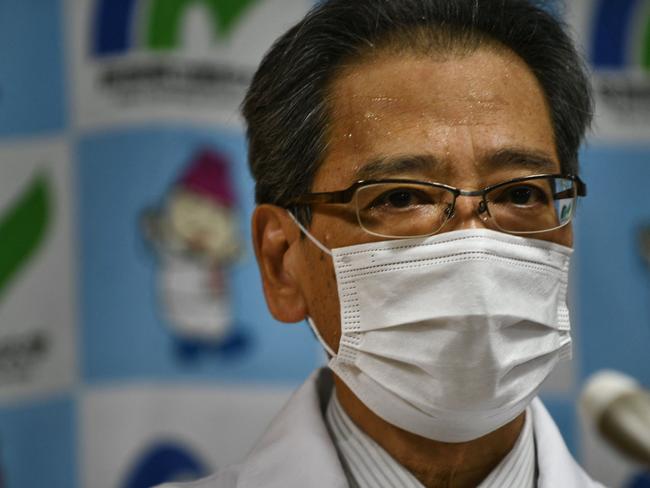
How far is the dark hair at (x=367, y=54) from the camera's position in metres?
1.73

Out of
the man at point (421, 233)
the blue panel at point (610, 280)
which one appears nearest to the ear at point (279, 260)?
the man at point (421, 233)

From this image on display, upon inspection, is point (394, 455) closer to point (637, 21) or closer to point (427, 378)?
point (427, 378)

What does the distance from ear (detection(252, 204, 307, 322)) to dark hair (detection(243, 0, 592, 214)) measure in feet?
0.12

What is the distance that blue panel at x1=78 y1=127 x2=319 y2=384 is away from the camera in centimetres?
293

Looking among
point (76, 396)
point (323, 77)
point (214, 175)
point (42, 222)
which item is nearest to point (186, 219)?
point (214, 175)

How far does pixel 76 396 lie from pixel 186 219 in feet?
2.00

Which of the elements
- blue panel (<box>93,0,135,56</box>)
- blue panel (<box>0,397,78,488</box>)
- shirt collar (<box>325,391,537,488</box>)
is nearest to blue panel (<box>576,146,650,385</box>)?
→ shirt collar (<box>325,391,537,488</box>)

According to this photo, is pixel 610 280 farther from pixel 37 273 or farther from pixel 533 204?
pixel 37 273

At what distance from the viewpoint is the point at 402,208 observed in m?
1.62

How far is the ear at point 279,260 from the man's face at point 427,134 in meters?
0.04

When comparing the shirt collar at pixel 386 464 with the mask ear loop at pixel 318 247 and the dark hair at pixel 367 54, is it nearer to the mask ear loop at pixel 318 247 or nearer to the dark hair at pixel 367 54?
the mask ear loop at pixel 318 247

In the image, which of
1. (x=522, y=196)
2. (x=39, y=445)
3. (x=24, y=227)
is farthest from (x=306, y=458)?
(x=24, y=227)

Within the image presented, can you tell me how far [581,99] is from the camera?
185cm

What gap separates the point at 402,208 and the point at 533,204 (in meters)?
0.22
